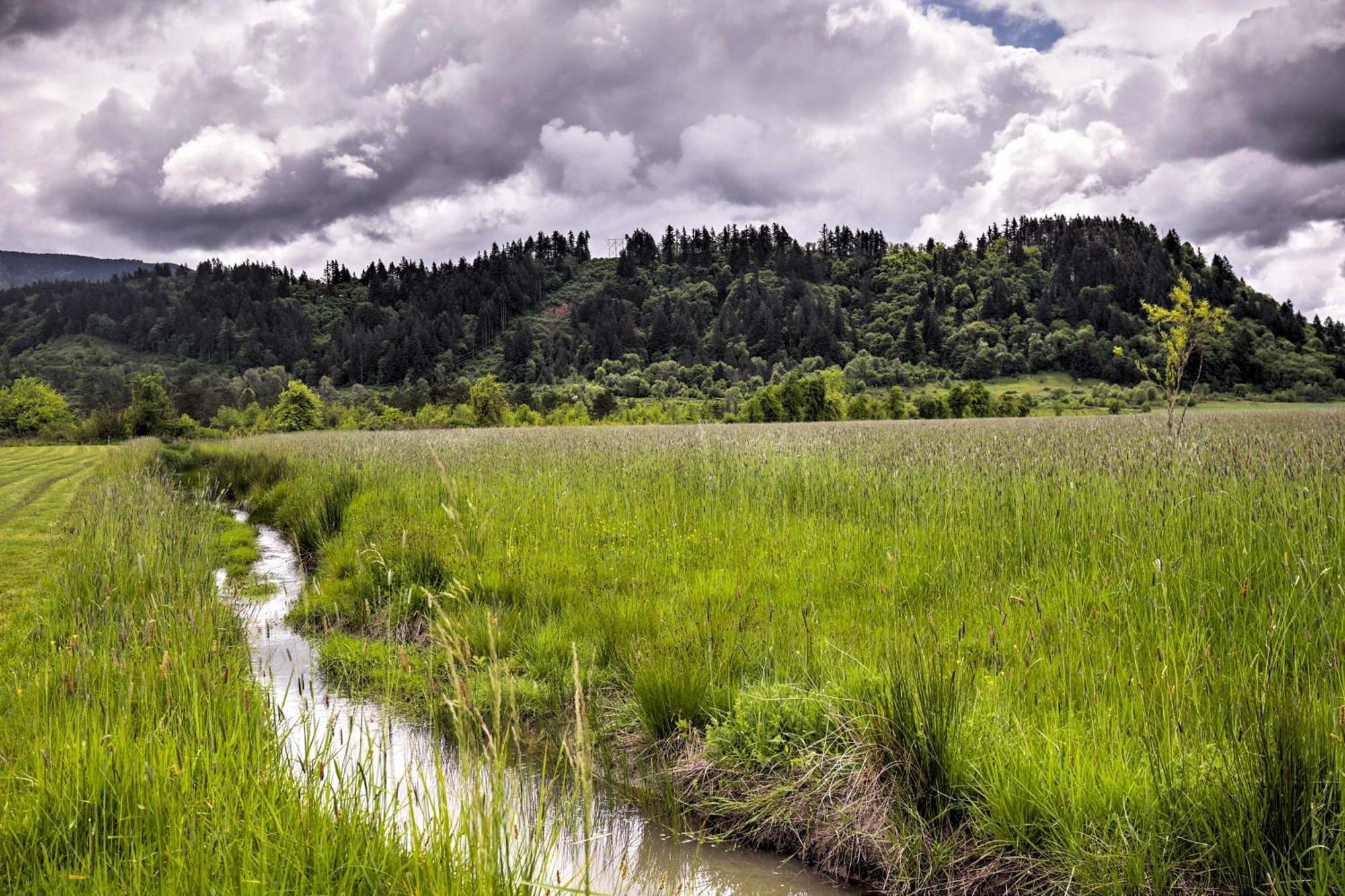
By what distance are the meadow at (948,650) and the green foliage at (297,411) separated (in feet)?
177

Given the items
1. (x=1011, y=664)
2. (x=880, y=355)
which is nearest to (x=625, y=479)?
(x=1011, y=664)

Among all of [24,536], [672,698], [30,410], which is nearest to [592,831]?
[672,698]

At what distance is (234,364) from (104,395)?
211ft

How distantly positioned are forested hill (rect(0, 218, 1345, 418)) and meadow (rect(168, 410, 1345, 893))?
10007 centimetres

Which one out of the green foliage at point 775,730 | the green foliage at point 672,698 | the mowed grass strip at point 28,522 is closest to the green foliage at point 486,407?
the mowed grass strip at point 28,522

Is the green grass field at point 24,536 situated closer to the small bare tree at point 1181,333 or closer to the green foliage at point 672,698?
the green foliage at point 672,698

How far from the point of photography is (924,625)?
4336 mm

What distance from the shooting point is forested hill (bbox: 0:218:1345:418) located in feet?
390

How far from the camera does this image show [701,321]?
6078 inches

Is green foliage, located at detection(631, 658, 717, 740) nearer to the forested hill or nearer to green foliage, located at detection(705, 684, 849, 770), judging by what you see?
green foliage, located at detection(705, 684, 849, 770)

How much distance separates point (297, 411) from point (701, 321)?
109m

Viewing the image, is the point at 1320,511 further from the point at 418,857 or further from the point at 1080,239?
the point at 1080,239

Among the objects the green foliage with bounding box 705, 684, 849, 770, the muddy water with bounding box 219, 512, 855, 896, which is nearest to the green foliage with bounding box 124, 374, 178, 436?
the muddy water with bounding box 219, 512, 855, 896

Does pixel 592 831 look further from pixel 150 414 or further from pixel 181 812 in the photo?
pixel 150 414
